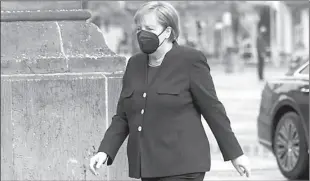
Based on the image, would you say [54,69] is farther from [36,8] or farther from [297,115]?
[297,115]

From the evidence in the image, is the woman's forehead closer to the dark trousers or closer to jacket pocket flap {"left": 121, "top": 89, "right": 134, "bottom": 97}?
jacket pocket flap {"left": 121, "top": 89, "right": 134, "bottom": 97}

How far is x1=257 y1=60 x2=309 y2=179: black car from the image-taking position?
981 cm

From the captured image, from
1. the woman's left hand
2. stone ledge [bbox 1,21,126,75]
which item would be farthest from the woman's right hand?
stone ledge [bbox 1,21,126,75]

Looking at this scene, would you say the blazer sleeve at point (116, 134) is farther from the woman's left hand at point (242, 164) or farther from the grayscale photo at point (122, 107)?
the woman's left hand at point (242, 164)

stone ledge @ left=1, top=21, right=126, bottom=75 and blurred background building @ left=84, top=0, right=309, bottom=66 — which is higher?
stone ledge @ left=1, top=21, right=126, bottom=75

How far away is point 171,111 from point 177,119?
52mm

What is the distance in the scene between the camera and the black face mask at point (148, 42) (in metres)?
4.81

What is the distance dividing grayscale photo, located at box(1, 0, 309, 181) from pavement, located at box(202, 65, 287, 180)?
0.19ft

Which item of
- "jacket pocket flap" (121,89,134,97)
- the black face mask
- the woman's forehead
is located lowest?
"jacket pocket flap" (121,89,134,97)

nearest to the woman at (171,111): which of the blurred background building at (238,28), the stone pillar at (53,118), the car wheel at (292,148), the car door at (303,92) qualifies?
the stone pillar at (53,118)

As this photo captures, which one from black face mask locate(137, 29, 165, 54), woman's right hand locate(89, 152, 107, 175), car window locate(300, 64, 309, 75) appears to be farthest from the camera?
car window locate(300, 64, 309, 75)

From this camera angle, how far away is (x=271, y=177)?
33.8 feet

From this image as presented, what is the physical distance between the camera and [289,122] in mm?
10109

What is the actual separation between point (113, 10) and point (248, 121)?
1663 inches
